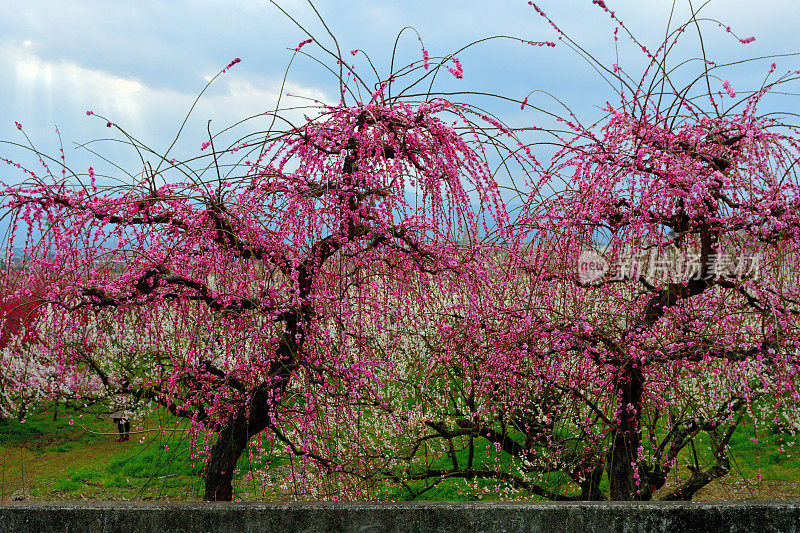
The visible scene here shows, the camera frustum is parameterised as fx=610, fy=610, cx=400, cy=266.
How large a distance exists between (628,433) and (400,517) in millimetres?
2920

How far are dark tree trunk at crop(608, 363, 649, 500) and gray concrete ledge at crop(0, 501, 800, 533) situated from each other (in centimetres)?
166

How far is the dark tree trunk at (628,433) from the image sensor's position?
5266 mm

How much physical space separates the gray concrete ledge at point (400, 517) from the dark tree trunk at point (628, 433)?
166 cm

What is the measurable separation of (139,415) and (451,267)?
12.2m

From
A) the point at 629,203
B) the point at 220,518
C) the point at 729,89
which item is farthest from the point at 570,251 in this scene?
the point at 220,518

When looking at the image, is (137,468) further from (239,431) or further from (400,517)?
(400,517)

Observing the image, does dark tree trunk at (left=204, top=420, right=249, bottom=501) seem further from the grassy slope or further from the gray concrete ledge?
the gray concrete ledge

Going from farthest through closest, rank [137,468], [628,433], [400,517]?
1. [137,468]
2. [628,433]
3. [400,517]

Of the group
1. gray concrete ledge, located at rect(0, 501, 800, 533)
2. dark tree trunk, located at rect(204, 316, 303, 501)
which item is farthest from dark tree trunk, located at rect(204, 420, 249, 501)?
gray concrete ledge, located at rect(0, 501, 800, 533)

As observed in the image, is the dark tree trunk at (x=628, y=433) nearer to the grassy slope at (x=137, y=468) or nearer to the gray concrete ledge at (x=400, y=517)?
the gray concrete ledge at (x=400, y=517)

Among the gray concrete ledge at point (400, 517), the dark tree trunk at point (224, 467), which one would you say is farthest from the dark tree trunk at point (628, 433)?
the dark tree trunk at point (224, 467)

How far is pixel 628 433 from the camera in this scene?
546cm

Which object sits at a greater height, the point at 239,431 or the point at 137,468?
the point at 239,431

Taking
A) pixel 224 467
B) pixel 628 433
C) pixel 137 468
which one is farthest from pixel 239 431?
pixel 137 468
